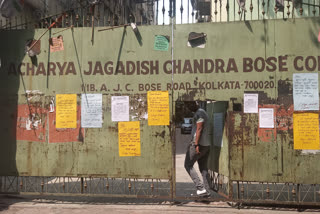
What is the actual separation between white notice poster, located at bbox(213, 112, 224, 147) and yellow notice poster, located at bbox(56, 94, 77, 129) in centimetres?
300

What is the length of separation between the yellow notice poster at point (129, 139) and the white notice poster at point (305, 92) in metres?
3.09

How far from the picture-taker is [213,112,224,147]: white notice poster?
6555 mm

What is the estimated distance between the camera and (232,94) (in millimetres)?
6082

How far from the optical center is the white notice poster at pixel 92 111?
632cm

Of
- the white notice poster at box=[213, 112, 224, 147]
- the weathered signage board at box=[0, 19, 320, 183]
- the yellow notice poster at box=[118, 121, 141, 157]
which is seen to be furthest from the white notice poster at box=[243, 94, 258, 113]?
the yellow notice poster at box=[118, 121, 141, 157]

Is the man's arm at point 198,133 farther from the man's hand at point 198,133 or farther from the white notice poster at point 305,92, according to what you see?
the white notice poster at point 305,92

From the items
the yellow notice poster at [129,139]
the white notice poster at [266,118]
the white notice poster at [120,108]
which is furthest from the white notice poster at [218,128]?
the white notice poster at [120,108]

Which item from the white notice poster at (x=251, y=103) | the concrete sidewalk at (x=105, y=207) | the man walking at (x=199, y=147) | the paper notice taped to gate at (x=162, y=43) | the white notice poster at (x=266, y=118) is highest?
the paper notice taped to gate at (x=162, y=43)

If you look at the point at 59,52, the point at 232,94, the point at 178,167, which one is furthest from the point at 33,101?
the point at 178,167

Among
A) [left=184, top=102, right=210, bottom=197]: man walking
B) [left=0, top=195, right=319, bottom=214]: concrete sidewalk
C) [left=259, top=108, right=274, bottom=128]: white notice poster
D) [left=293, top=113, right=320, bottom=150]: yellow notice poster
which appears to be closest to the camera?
[left=0, top=195, right=319, bottom=214]: concrete sidewalk

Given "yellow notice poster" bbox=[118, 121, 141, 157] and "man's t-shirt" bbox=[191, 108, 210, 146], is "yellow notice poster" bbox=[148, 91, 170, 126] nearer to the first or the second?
"yellow notice poster" bbox=[118, 121, 141, 157]

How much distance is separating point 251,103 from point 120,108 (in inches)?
101

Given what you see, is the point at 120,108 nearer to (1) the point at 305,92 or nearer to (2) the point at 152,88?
(2) the point at 152,88

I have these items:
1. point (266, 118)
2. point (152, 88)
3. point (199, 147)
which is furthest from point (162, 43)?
point (266, 118)
